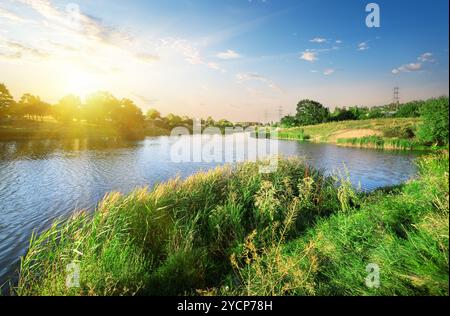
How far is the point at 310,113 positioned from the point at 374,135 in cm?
4843

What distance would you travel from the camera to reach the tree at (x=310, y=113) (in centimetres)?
9151

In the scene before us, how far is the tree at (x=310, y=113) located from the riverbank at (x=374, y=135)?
2304 centimetres

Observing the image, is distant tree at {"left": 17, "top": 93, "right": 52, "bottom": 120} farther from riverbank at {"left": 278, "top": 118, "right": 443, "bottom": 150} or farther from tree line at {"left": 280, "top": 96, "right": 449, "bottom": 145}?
tree line at {"left": 280, "top": 96, "right": 449, "bottom": 145}

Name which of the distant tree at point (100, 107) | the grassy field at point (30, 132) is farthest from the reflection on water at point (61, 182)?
the distant tree at point (100, 107)

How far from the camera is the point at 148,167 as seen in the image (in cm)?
2269

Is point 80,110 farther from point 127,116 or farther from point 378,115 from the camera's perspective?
point 378,115

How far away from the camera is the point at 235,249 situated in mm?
7082

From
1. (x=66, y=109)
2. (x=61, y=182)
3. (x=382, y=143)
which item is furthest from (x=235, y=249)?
(x=66, y=109)

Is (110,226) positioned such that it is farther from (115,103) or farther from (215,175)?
(115,103)

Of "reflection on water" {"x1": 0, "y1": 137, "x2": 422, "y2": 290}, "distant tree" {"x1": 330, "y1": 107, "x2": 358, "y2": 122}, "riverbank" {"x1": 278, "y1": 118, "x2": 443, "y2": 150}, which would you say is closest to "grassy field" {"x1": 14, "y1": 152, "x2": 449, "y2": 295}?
"reflection on water" {"x1": 0, "y1": 137, "x2": 422, "y2": 290}

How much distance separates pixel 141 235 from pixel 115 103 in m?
92.1

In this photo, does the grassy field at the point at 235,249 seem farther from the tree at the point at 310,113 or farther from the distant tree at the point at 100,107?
the tree at the point at 310,113
